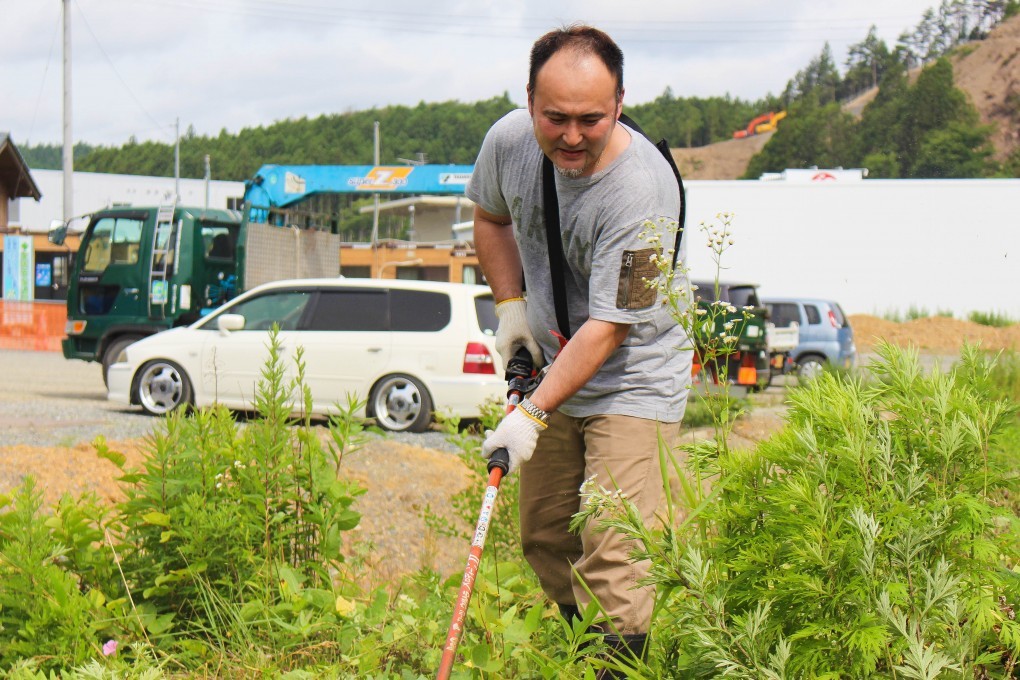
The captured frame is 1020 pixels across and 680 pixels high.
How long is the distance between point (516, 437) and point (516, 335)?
665 millimetres

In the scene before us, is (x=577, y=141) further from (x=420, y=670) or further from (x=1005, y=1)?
(x=1005, y=1)

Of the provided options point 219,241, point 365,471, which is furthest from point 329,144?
point 365,471

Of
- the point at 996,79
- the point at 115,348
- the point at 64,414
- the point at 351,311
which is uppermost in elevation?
the point at 996,79

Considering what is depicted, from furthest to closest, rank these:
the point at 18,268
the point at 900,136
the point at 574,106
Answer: the point at 900,136, the point at 18,268, the point at 574,106

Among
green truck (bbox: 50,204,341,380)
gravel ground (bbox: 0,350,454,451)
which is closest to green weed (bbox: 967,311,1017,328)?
green truck (bbox: 50,204,341,380)

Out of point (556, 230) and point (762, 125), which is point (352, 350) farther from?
point (762, 125)

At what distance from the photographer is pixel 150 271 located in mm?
15391

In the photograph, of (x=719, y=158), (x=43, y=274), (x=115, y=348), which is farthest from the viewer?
(x=719, y=158)

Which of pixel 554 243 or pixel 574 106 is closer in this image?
pixel 574 106

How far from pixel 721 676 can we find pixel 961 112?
9386 centimetres

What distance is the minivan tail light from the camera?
37.1 feet

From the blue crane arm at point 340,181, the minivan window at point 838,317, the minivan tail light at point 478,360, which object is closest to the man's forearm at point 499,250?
the minivan tail light at point 478,360

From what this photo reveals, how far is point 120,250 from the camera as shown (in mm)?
15750

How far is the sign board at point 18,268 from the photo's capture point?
36.6 m
